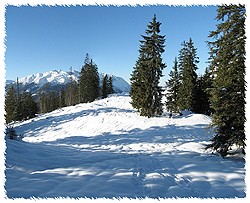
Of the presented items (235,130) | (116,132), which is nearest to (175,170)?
(235,130)

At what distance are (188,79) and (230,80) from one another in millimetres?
25880

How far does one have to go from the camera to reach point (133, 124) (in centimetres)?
2439

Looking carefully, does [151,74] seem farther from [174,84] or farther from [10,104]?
[10,104]

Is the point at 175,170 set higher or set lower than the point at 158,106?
lower

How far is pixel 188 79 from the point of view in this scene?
115 feet

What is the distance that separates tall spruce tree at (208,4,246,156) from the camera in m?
9.91

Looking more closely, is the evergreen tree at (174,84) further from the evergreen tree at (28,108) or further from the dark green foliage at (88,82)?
the evergreen tree at (28,108)

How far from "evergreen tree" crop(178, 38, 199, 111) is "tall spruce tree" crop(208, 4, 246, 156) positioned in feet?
80.1

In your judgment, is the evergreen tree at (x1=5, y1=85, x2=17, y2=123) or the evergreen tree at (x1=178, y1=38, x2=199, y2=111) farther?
Answer: the evergreen tree at (x1=5, y1=85, x2=17, y2=123)

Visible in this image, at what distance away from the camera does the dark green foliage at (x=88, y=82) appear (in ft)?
188

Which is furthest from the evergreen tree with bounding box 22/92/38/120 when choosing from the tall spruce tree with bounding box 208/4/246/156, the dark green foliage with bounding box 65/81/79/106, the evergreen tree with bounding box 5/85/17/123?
the tall spruce tree with bounding box 208/4/246/156

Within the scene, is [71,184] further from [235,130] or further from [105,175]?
[235,130]

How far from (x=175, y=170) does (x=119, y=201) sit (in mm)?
4702

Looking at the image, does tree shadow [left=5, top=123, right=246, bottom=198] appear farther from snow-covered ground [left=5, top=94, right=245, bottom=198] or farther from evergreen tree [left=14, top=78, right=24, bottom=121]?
evergreen tree [left=14, top=78, right=24, bottom=121]
